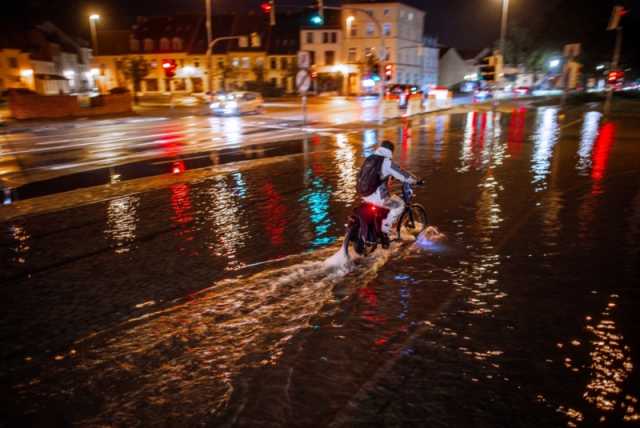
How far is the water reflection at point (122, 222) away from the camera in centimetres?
823

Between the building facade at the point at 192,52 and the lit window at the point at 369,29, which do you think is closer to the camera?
the lit window at the point at 369,29

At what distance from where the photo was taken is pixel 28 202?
1119cm

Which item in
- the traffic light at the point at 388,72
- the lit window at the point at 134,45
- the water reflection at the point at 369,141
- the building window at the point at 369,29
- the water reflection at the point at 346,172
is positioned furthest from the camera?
the lit window at the point at 134,45

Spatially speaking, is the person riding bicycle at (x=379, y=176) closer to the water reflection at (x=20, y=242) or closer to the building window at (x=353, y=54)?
the water reflection at (x=20, y=242)

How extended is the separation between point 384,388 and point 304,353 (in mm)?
872

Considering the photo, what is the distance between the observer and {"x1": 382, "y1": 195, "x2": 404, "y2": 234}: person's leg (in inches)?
288

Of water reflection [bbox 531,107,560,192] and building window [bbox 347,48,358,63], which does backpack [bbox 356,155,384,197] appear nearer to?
water reflection [bbox 531,107,560,192]

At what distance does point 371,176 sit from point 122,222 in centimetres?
497

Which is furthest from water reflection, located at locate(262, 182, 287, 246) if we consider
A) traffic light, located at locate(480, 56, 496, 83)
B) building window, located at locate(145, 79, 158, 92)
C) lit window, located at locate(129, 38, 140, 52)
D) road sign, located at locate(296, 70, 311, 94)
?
lit window, located at locate(129, 38, 140, 52)

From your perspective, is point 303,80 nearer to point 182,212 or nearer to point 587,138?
point 587,138

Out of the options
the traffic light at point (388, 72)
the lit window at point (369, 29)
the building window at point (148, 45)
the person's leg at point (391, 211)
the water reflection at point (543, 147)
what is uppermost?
the lit window at point (369, 29)

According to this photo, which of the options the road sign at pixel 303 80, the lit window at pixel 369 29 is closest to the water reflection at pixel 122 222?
the road sign at pixel 303 80

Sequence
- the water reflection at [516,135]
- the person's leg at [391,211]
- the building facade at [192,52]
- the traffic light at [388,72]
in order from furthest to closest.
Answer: the building facade at [192,52]
the traffic light at [388,72]
the water reflection at [516,135]
the person's leg at [391,211]

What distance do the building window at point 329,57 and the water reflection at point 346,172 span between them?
61.3m
